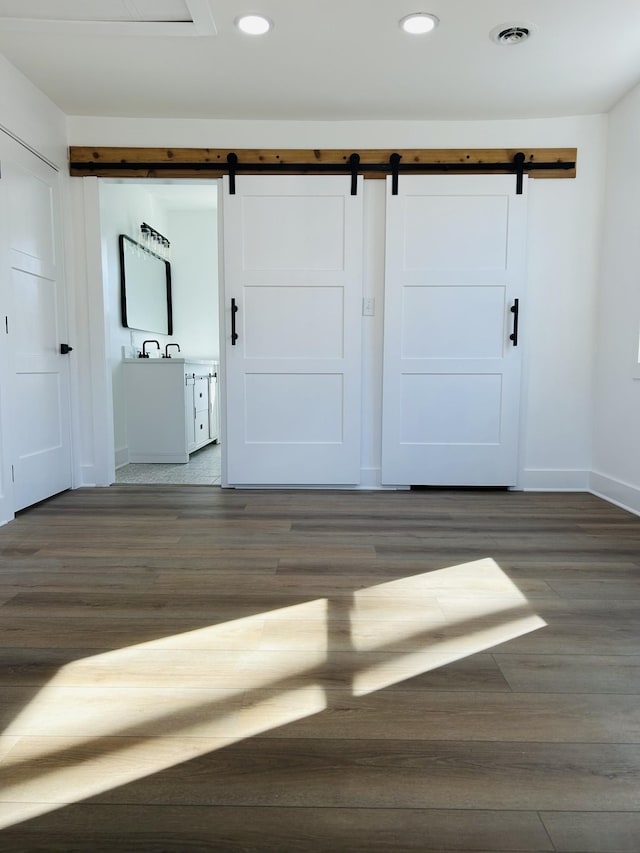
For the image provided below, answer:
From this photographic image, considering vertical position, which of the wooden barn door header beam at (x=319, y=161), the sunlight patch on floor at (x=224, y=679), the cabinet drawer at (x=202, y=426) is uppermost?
the wooden barn door header beam at (x=319, y=161)

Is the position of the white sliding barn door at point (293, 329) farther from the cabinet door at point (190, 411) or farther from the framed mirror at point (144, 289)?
the framed mirror at point (144, 289)

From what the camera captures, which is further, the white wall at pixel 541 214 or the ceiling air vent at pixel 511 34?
the white wall at pixel 541 214

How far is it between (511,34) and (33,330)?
9.79ft

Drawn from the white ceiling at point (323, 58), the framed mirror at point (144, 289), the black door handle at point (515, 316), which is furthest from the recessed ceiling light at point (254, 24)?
the framed mirror at point (144, 289)

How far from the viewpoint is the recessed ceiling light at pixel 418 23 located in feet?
7.79

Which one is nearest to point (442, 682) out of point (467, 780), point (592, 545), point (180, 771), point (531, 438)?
point (467, 780)

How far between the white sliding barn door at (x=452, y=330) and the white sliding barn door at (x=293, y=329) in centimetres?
27

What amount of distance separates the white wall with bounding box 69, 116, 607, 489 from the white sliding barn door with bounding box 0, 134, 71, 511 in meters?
0.69

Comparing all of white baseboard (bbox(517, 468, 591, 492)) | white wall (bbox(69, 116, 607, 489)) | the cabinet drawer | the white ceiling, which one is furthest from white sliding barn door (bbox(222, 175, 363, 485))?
the cabinet drawer

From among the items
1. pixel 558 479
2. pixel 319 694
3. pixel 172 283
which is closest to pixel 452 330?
pixel 558 479

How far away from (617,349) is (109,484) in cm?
348

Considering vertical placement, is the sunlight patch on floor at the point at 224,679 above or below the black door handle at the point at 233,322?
below

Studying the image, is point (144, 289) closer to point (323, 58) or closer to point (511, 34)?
point (323, 58)

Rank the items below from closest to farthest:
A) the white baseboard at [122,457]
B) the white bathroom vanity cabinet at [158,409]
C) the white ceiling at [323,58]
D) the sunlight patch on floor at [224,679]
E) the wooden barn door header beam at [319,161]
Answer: the sunlight patch on floor at [224,679], the white ceiling at [323,58], the wooden barn door header beam at [319,161], the white baseboard at [122,457], the white bathroom vanity cabinet at [158,409]
